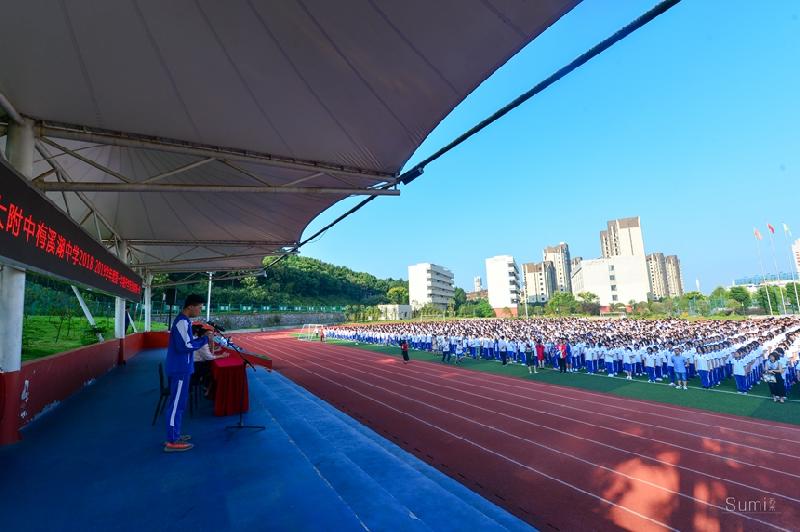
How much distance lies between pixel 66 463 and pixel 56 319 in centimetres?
1166

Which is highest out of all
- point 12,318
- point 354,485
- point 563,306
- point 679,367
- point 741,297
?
point 12,318

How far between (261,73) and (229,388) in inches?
188

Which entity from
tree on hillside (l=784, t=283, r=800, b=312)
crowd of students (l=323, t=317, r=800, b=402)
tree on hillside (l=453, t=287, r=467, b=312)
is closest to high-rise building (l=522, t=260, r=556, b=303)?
tree on hillside (l=453, t=287, r=467, b=312)

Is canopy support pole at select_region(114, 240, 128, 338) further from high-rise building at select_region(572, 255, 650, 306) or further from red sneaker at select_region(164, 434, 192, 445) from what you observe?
high-rise building at select_region(572, 255, 650, 306)

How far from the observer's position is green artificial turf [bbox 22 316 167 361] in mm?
7812

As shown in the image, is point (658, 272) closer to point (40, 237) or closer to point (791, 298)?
point (791, 298)

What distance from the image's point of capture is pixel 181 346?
13.6ft

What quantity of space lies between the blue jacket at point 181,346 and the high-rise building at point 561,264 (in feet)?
617

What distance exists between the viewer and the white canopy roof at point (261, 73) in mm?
3260

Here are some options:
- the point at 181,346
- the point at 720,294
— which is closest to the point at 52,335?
the point at 181,346

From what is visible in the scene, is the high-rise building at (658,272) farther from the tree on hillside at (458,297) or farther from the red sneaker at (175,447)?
the red sneaker at (175,447)

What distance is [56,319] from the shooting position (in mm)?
12195

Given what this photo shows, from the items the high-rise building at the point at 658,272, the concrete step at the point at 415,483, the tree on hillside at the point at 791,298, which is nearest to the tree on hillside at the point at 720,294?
the tree on hillside at the point at 791,298

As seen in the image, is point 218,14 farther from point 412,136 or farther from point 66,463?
point 66,463
